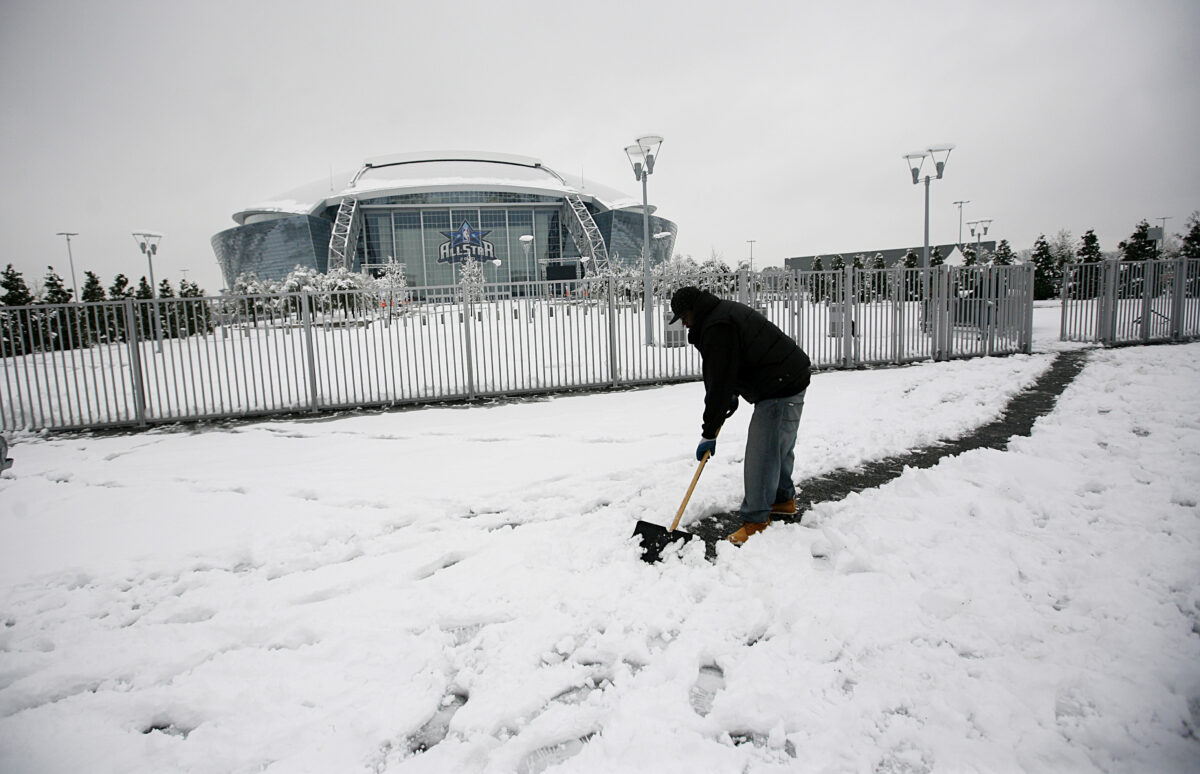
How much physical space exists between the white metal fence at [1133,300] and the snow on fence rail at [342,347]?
8871mm

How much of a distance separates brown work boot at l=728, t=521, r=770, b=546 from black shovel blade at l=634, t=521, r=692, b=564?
317 millimetres

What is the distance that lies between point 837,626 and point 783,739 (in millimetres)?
899

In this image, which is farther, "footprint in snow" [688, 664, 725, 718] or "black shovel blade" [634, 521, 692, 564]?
"black shovel blade" [634, 521, 692, 564]

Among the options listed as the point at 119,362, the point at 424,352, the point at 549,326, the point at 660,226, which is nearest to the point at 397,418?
the point at 424,352

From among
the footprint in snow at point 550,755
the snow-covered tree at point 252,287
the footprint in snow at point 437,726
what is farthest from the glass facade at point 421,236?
the footprint in snow at point 550,755

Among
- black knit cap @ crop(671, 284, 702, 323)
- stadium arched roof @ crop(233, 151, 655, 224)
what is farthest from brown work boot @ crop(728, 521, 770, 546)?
stadium arched roof @ crop(233, 151, 655, 224)

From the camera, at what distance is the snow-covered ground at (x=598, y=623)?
8.05 ft

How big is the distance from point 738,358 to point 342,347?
814 centimetres

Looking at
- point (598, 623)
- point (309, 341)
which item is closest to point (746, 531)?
point (598, 623)

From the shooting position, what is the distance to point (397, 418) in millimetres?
A: 9547

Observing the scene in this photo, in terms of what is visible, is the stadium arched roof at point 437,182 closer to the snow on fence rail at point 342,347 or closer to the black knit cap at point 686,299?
the snow on fence rail at point 342,347

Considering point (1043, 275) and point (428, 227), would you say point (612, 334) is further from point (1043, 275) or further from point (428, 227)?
point (428, 227)

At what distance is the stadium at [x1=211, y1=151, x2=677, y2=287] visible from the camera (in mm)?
75688

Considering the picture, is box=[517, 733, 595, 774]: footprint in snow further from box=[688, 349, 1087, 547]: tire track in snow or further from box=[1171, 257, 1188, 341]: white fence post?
box=[1171, 257, 1188, 341]: white fence post
